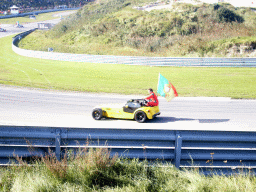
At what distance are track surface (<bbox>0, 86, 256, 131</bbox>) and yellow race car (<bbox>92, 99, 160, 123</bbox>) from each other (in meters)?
0.25

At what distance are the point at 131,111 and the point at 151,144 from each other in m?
5.74

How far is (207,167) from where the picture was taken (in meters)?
4.88

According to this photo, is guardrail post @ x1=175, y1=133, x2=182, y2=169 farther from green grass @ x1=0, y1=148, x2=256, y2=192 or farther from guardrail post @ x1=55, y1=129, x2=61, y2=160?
guardrail post @ x1=55, y1=129, x2=61, y2=160

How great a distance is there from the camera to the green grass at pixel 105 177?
4336 millimetres

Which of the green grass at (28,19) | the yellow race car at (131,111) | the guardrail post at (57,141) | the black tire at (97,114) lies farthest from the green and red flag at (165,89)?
the green grass at (28,19)

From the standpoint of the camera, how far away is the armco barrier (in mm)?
4801

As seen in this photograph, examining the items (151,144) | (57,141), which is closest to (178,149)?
(151,144)

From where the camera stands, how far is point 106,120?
11.1 m

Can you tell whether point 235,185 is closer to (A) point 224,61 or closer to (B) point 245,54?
(A) point 224,61

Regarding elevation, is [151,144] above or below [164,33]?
below

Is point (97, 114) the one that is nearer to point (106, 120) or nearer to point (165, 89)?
point (106, 120)

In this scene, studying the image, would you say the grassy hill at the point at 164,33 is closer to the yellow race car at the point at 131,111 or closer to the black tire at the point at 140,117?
the yellow race car at the point at 131,111

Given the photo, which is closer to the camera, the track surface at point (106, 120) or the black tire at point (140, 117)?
the track surface at point (106, 120)

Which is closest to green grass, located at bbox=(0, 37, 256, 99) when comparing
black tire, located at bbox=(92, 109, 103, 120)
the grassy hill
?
black tire, located at bbox=(92, 109, 103, 120)
